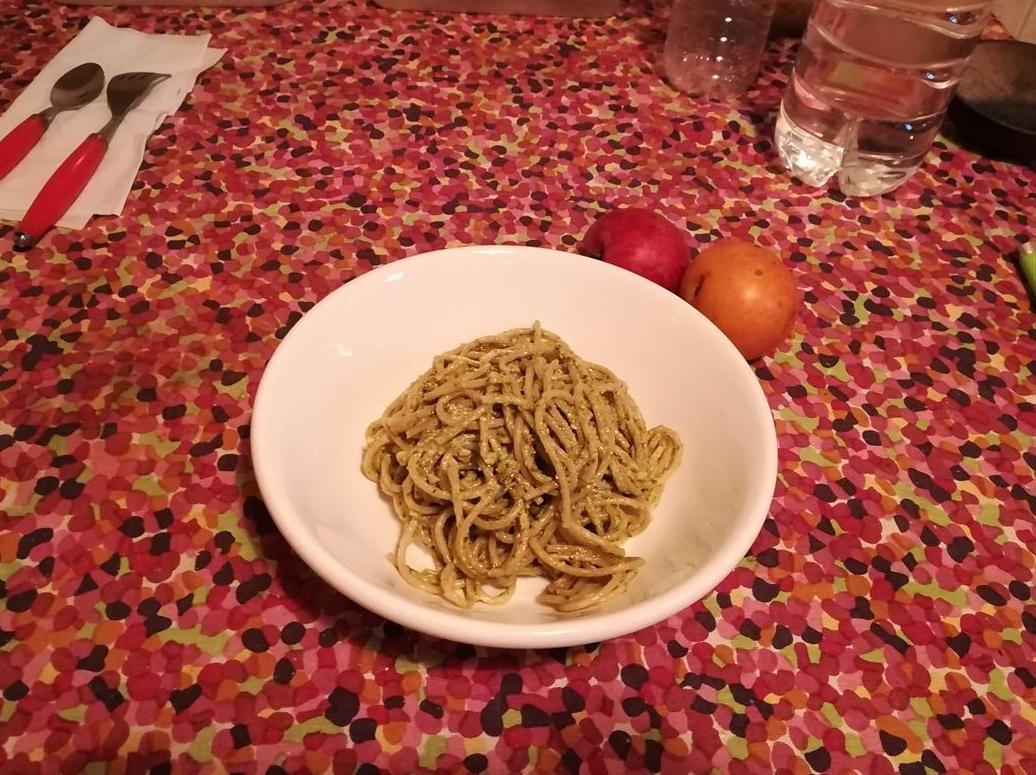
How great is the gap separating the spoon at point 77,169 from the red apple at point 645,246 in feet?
2.48

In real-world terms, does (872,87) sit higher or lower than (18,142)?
higher

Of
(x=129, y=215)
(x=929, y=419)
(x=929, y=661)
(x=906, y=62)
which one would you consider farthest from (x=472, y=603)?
(x=906, y=62)

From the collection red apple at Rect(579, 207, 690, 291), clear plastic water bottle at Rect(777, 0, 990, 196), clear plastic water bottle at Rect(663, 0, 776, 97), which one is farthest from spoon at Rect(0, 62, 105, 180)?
clear plastic water bottle at Rect(777, 0, 990, 196)

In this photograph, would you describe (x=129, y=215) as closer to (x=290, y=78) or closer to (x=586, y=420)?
(x=290, y=78)

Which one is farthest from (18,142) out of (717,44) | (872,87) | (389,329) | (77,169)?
(872,87)

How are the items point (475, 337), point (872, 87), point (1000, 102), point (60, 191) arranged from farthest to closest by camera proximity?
point (1000, 102) → point (872, 87) → point (60, 191) → point (475, 337)

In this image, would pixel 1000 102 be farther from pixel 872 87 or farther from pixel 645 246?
pixel 645 246

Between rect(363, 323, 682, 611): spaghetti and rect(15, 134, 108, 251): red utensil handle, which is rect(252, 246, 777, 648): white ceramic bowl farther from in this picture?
rect(15, 134, 108, 251): red utensil handle

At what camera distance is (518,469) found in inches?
32.3

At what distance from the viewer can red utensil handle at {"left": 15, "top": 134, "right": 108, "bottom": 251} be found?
1.08 metres

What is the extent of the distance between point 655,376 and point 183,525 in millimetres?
533

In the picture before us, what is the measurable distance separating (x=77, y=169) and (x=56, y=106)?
7.7 inches

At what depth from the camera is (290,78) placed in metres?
1.40

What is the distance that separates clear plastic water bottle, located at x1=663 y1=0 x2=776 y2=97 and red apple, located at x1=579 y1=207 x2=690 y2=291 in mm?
502
